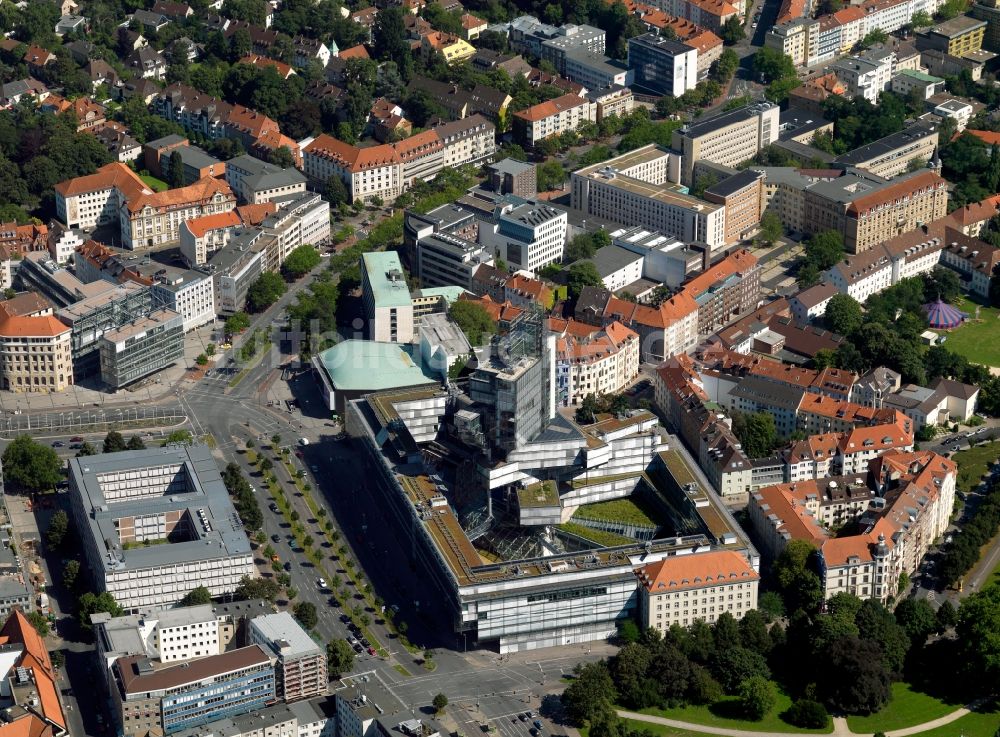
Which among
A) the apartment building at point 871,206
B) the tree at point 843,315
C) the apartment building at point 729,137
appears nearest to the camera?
the tree at point 843,315

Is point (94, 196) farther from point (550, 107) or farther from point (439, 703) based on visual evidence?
point (439, 703)

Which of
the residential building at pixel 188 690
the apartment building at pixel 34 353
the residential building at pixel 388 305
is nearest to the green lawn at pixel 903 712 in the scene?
the residential building at pixel 188 690

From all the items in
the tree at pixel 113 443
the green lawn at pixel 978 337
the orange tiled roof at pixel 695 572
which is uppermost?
the orange tiled roof at pixel 695 572

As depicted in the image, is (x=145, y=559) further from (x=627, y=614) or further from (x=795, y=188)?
(x=795, y=188)

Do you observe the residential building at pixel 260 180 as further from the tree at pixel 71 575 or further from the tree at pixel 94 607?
the tree at pixel 94 607

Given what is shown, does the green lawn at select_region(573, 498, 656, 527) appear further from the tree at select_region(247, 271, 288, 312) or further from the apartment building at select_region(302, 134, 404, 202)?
the apartment building at select_region(302, 134, 404, 202)

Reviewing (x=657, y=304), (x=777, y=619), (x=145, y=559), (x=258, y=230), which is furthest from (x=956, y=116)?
(x=145, y=559)

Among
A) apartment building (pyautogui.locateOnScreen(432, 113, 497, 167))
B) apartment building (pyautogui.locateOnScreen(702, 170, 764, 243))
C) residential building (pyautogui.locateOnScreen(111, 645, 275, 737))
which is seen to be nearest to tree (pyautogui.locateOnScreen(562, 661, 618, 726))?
residential building (pyautogui.locateOnScreen(111, 645, 275, 737))
